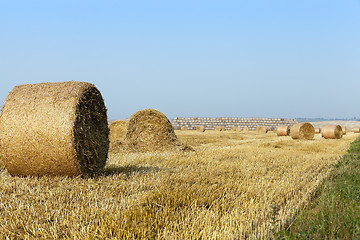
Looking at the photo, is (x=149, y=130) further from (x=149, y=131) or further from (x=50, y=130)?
(x=50, y=130)

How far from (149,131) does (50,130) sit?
5905 millimetres

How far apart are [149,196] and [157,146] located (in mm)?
7054

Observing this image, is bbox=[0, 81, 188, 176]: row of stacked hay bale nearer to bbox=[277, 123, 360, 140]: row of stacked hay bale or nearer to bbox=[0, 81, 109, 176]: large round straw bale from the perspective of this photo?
bbox=[0, 81, 109, 176]: large round straw bale

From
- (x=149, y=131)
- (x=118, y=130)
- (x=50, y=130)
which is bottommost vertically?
(x=118, y=130)

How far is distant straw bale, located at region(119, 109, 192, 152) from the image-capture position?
436 inches

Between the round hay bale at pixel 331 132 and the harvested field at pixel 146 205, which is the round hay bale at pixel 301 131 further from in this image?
Result: the harvested field at pixel 146 205

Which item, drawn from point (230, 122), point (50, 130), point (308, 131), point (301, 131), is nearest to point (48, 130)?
point (50, 130)

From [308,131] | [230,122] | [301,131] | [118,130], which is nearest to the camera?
[118,130]

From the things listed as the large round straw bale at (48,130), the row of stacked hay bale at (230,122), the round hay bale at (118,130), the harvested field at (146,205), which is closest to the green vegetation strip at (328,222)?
the harvested field at (146,205)

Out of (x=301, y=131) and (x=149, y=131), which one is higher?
(x=149, y=131)

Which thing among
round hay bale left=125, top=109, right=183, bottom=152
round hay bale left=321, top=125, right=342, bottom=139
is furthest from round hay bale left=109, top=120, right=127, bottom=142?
round hay bale left=321, top=125, right=342, bottom=139

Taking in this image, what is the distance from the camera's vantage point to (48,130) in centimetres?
545

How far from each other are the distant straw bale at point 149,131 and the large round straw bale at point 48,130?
515 centimetres

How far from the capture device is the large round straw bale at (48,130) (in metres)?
5.43
